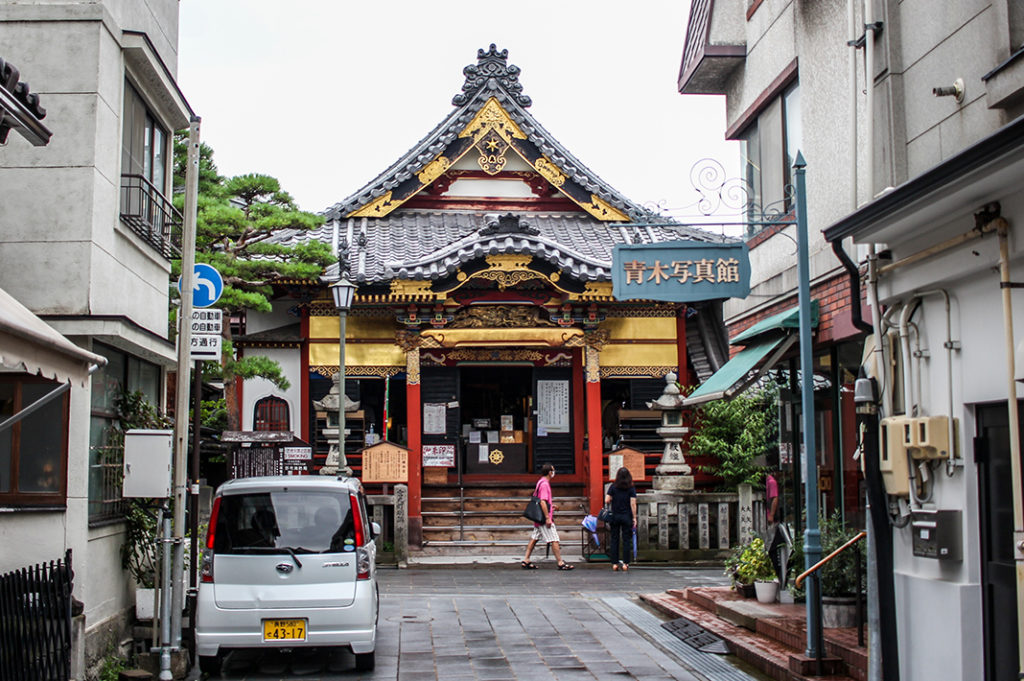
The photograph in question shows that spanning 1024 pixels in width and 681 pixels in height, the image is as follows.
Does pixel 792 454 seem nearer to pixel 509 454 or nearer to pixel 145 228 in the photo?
pixel 145 228

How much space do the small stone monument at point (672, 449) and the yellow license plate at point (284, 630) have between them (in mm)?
12086

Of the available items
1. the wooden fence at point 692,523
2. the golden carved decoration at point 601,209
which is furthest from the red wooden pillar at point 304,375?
the wooden fence at point 692,523

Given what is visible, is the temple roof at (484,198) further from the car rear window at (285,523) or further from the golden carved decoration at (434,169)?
the car rear window at (285,523)

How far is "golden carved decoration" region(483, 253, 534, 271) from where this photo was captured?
75.4ft

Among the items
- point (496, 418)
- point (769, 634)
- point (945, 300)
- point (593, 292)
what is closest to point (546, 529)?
point (593, 292)

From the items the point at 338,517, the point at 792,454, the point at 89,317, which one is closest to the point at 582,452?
the point at 792,454

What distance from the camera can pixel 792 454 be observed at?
44.0 feet

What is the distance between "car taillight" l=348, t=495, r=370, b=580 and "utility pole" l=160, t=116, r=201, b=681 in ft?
5.50

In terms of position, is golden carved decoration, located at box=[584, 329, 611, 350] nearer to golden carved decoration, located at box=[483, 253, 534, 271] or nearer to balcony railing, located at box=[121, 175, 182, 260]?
golden carved decoration, located at box=[483, 253, 534, 271]

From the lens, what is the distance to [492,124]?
86.7ft

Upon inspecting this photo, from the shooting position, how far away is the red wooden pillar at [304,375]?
946 inches

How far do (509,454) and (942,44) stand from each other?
59.6 ft

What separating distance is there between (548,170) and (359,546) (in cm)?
1712

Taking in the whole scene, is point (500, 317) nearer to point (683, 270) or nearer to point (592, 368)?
point (592, 368)
